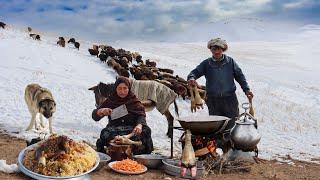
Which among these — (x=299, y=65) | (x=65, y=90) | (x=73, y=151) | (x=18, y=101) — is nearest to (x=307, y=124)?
(x=65, y=90)

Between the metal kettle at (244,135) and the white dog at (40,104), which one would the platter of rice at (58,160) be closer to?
the metal kettle at (244,135)

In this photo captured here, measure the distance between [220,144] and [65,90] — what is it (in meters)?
8.91

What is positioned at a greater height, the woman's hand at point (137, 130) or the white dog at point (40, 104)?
the white dog at point (40, 104)

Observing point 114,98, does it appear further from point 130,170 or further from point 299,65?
point 299,65

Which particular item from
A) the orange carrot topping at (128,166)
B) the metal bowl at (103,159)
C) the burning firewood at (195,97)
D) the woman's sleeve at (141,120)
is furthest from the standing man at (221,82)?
the metal bowl at (103,159)

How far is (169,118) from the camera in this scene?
1152cm

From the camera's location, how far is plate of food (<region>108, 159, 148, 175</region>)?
6.88m

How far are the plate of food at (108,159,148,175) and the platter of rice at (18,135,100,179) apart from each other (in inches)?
15.6

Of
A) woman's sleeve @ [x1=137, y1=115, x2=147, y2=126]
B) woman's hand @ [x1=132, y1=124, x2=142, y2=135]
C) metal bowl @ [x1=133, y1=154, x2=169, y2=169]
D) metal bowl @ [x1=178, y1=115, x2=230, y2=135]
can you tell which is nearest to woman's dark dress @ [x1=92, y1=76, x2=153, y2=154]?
woman's sleeve @ [x1=137, y1=115, x2=147, y2=126]

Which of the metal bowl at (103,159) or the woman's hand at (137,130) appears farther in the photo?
the woman's hand at (137,130)

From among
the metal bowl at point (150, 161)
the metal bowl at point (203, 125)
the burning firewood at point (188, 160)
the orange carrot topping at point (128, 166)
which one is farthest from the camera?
the metal bowl at point (150, 161)

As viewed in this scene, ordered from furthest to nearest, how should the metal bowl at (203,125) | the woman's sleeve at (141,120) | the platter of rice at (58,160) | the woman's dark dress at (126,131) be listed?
the woman's sleeve at (141,120) < the woman's dark dress at (126,131) < the metal bowl at (203,125) < the platter of rice at (58,160)

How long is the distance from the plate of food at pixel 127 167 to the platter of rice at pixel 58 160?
15.6 inches

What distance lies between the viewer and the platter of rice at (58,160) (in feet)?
19.9
